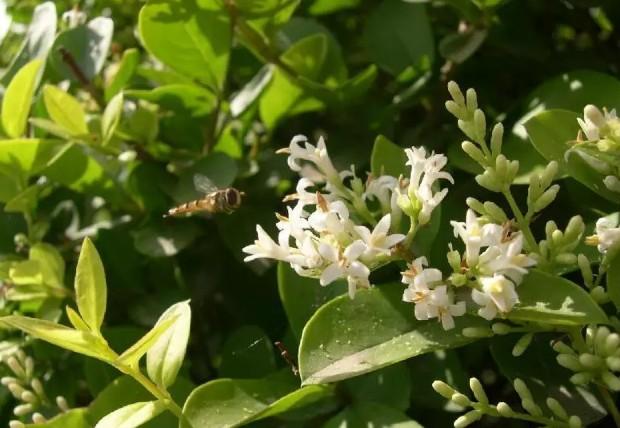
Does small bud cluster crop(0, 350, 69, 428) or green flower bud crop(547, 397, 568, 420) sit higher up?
green flower bud crop(547, 397, 568, 420)

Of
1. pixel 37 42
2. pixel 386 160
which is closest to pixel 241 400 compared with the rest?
pixel 386 160

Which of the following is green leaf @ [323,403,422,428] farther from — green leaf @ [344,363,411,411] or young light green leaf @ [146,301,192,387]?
young light green leaf @ [146,301,192,387]

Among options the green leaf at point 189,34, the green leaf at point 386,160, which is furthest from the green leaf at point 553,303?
the green leaf at point 189,34

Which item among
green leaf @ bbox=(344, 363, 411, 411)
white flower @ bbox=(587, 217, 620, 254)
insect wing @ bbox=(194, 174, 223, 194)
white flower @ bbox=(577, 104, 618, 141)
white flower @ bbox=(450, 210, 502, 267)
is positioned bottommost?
green leaf @ bbox=(344, 363, 411, 411)

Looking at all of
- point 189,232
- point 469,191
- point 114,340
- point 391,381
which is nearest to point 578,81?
point 469,191

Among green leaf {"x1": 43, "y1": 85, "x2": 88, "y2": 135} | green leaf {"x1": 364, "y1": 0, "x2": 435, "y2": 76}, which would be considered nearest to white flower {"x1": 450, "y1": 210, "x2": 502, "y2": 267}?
green leaf {"x1": 364, "y1": 0, "x2": 435, "y2": 76}

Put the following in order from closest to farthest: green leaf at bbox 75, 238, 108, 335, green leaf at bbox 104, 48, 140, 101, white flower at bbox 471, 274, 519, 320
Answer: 1. white flower at bbox 471, 274, 519, 320
2. green leaf at bbox 75, 238, 108, 335
3. green leaf at bbox 104, 48, 140, 101

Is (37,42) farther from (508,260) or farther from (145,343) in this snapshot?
(508,260)
